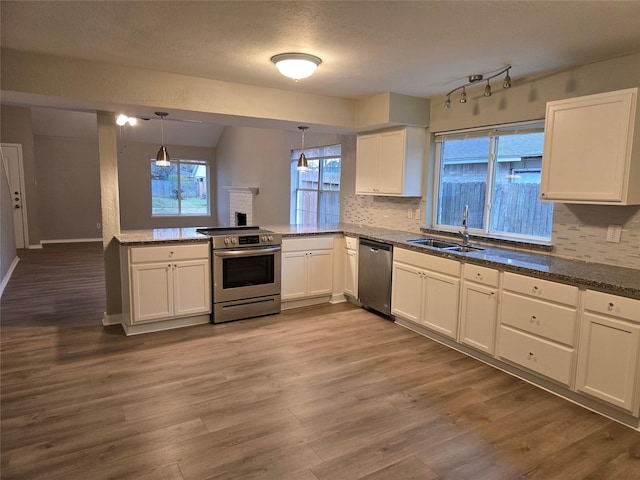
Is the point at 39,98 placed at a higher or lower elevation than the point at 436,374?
higher

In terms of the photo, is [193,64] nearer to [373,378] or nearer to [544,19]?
[544,19]

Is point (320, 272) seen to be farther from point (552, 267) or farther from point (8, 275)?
point (8, 275)

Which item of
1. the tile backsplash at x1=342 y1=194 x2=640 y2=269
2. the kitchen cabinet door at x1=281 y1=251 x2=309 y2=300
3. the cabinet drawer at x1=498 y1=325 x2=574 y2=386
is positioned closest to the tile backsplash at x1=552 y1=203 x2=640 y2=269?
the tile backsplash at x1=342 y1=194 x2=640 y2=269

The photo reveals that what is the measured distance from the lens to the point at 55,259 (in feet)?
23.3

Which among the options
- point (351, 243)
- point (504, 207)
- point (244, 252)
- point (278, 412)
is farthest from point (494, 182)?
point (278, 412)

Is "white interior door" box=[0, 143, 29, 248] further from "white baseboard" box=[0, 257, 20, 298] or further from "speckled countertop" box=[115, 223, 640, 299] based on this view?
"speckled countertop" box=[115, 223, 640, 299]

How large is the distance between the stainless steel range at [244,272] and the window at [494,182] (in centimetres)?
192

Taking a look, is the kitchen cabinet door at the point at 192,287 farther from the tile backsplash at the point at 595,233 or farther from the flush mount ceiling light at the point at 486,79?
the tile backsplash at the point at 595,233

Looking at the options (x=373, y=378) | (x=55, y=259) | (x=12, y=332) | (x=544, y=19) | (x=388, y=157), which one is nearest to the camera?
(x=544, y=19)

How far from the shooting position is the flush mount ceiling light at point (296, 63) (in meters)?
2.97

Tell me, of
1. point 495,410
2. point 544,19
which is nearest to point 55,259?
point 495,410

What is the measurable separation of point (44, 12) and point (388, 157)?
3.27 meters

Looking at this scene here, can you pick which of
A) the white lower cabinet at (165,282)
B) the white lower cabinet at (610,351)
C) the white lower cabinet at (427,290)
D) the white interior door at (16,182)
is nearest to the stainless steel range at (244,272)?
the white lower cabinet at (165,282)

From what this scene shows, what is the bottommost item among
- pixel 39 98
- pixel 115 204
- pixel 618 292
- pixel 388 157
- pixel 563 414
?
pixel 563 414
